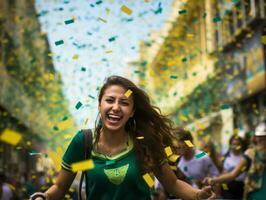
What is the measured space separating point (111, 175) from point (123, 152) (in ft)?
0.77

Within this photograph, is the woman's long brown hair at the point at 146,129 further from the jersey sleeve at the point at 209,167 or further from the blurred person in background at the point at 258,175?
the jersey sleeve at the point at 209,167

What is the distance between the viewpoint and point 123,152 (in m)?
4.01

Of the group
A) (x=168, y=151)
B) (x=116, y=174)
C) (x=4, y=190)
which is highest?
(x=116, y=174)

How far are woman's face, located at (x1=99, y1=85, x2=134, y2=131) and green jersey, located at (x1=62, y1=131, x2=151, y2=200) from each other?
19cm

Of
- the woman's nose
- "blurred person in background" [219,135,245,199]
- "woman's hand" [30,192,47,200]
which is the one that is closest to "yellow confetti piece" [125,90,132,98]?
the woman's nose

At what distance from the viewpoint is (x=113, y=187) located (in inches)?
150

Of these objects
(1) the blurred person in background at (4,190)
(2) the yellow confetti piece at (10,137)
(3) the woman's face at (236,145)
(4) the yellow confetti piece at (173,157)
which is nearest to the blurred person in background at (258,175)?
(4) the yellow confetti piece at (173,157)

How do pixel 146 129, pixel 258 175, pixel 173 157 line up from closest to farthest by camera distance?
pixel 146 129
pixel 173 157
pixel 258 175

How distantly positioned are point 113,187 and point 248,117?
21.1 metres

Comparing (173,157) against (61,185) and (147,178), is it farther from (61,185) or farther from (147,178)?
(61,185)

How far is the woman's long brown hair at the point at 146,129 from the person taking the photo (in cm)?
406

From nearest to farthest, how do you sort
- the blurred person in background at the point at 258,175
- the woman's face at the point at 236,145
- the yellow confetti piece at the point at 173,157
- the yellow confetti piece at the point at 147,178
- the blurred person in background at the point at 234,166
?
the yellow confetti piece at the point at 147,178, the yellow confetti piece at the point at 173,157, the blurred person in background at the point at 258,175, the blurred person in background at the point at 234,166, the woman's face at the point at 236,145

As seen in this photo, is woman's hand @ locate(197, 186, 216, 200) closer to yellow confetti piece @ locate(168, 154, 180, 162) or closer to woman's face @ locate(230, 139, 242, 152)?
yellow confetti piece @ locate(168, 154, 180, 162)

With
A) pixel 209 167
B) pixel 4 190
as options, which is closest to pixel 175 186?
pixel 209 167
